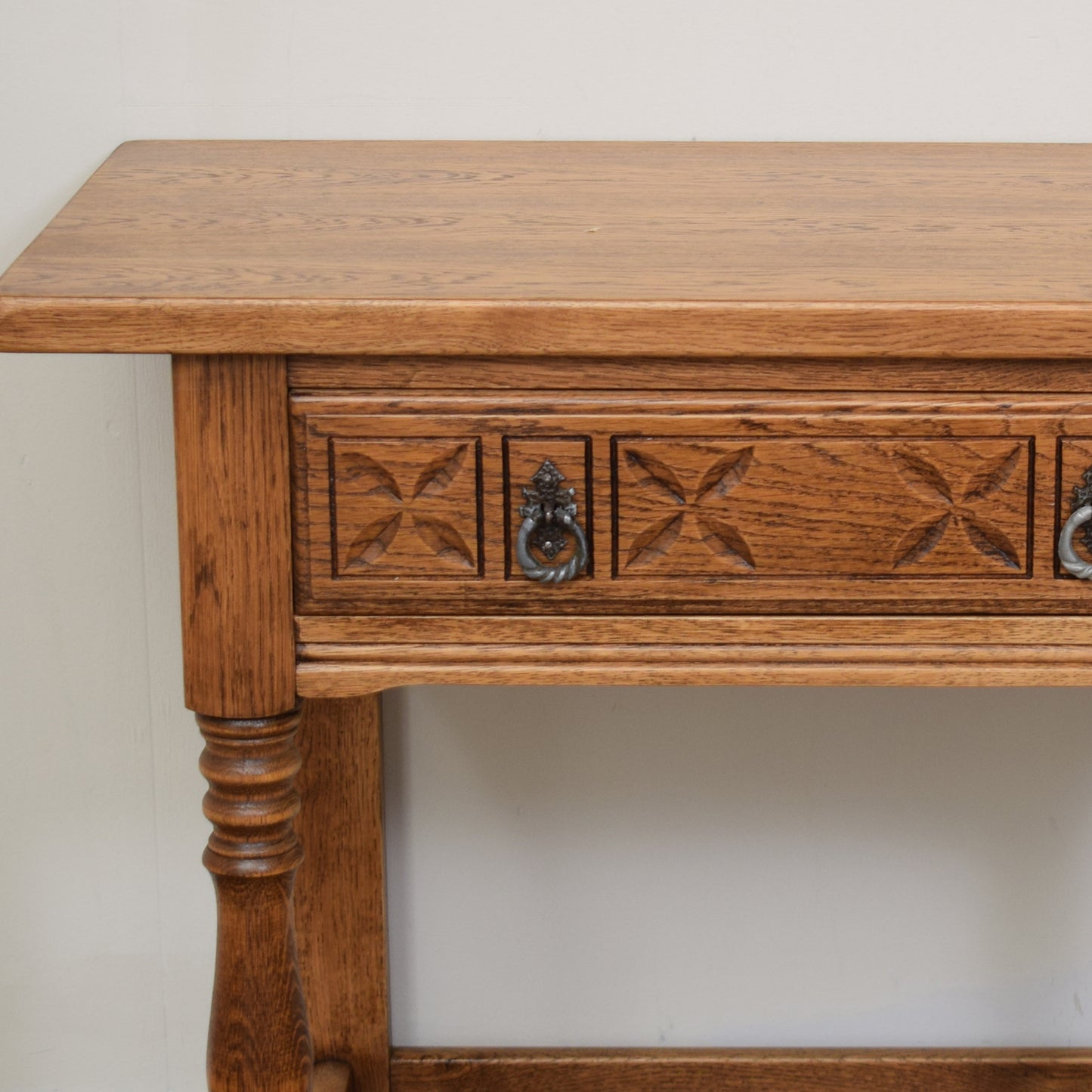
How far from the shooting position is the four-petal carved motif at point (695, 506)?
78cm

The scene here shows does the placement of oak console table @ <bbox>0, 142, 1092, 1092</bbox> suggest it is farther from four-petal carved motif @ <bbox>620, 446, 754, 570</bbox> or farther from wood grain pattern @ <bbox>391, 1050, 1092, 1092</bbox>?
wood grain pattern @ <bbox>391, 1050, 1092, 1092</bbox>

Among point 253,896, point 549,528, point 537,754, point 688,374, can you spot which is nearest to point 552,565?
point 549,528

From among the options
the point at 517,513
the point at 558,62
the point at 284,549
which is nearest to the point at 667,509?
the point at 517,513

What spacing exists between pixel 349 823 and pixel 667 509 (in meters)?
0.58

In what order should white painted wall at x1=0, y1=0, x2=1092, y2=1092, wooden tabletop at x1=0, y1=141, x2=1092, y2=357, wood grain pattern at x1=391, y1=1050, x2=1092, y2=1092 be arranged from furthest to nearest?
wood grain pattern at x1=391, y1=1050, x2=1092, y2=1092 → white painted wall at x1=0, y1=0, x2=1092, y2=1092 → wooden tabletop at x1=0, y1=141, x2=1092, y2=357

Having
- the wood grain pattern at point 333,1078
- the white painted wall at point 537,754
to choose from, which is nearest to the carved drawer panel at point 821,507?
the white painted wall at point 537,754

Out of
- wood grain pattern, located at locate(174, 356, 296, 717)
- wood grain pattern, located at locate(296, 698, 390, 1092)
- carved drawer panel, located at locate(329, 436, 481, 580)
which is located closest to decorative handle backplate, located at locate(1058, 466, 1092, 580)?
carved drawer panel, located at locate(329, 436, 481, 580)

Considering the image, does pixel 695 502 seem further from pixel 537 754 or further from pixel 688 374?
pixel 537 754

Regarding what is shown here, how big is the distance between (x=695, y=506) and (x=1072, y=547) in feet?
0.65

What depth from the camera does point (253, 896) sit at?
84 cm

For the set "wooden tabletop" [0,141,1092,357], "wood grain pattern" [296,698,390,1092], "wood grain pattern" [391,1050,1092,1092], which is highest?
"wooden tabletop" [0,141,1092,357]

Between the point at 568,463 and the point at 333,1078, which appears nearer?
the point at 568,463

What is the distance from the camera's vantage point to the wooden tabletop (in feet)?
2.41

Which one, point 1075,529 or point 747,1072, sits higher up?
Answer: point 1075,529
